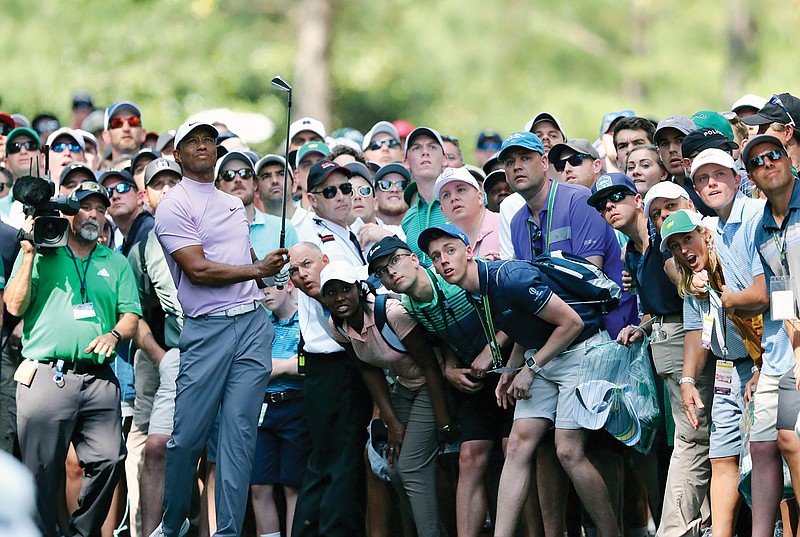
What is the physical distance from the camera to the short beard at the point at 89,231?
9.14m

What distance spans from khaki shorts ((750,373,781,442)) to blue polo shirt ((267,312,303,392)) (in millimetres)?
3277

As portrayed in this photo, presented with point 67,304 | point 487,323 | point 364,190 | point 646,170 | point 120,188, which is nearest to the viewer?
point 487,323

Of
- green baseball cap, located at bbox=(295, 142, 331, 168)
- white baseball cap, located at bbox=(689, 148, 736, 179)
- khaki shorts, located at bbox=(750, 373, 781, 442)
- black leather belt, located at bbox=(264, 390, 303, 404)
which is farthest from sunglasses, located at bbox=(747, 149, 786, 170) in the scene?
green baseball cap, located at bbox=(295, 142, 331, 168)

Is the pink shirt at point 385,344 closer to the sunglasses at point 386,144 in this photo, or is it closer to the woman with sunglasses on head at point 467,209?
the woman with sunglasses on head at point 467,209

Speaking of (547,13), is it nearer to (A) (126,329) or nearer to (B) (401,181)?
(B) (401,181)

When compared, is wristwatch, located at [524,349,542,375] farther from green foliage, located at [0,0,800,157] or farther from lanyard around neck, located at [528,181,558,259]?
green foliage, located at [0,0,800,157]

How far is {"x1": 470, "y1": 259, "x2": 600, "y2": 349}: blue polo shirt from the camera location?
7.57m

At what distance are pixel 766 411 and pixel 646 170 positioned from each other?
7.81ft

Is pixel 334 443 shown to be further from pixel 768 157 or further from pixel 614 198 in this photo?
pixel 768 157

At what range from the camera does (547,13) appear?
2577cm

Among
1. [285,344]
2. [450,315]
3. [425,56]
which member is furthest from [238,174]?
[425,56]

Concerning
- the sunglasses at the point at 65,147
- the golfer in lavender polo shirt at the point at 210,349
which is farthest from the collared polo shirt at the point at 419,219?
the sunglasses at the point at 65,147

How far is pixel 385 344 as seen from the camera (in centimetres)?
824

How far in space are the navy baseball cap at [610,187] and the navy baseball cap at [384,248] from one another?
3.65 ft
